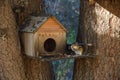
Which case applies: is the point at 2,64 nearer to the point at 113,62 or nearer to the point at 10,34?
the point at 10,34

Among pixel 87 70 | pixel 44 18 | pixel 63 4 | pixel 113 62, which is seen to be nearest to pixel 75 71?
pixel 87 70

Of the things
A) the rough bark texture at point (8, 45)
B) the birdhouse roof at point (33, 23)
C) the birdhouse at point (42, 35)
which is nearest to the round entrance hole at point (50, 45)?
the birdhouse at point (42, 35)

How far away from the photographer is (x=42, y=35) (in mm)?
2889

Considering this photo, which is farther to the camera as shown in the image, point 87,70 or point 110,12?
point 87,70

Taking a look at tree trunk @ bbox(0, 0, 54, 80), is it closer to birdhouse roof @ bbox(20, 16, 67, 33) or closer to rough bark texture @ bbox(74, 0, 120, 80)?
birdhouse roof @ bbox(20, 16, 67, 33)

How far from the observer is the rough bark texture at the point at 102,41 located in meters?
2.96

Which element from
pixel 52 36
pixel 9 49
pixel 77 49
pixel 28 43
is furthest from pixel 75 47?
pixel 9 49

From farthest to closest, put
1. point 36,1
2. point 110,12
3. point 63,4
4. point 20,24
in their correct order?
point 63,4, point 36,1, point 20,24, point 110,12

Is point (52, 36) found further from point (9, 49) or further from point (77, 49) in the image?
point (9, 49)

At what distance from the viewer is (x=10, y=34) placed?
117 inches

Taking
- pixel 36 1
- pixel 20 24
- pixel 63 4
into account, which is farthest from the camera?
pixel 63 4

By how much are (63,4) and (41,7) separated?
227 cm

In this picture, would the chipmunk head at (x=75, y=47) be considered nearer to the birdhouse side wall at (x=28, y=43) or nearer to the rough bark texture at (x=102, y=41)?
the rough bark texture at (x=102, y=41)

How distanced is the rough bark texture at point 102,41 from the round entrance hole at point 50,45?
0.35 meters
